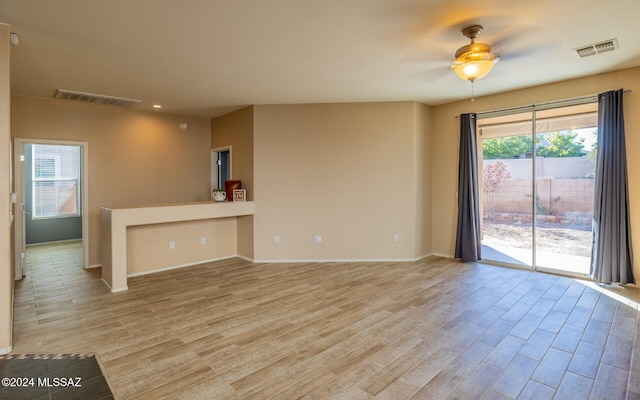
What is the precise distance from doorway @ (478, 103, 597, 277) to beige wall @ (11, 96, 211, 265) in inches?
212

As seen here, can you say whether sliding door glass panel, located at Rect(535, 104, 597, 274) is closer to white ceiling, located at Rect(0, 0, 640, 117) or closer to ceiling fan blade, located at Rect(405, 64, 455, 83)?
white ceiling, located at Rect(0, 0, 640, 117)

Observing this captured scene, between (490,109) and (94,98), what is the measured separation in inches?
244

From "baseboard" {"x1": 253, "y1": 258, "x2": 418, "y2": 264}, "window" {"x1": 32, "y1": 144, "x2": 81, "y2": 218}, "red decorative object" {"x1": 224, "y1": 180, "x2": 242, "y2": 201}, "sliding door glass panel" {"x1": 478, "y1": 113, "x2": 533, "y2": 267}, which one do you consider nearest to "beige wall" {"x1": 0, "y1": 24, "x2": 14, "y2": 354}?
"red decorative object" {"x1": 224, "y1": 180, "x2": 242, "y2": 201}

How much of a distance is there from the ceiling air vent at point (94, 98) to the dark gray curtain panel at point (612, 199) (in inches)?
262

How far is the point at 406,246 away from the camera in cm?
564

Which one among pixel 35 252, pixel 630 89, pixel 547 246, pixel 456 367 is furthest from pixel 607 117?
pixel 35 252

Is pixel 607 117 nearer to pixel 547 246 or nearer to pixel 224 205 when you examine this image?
pixel 547 246

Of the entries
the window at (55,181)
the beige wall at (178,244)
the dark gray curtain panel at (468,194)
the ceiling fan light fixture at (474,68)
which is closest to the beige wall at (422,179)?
the dark gray curtain panel at (468,194)

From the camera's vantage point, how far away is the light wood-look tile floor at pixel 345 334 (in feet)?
7.30

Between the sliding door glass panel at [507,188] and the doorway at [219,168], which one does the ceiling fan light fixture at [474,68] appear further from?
the doorway at [219,168]

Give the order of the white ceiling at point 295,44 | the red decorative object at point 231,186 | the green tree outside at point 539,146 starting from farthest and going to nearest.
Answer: the red decorative object at point 231,186
the green tree outside at point 539,146
the white ceiling at point 295,44

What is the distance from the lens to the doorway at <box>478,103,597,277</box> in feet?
15.0

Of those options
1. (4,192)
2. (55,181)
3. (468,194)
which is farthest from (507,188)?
(55,181)

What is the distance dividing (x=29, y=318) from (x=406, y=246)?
5.00 meters
